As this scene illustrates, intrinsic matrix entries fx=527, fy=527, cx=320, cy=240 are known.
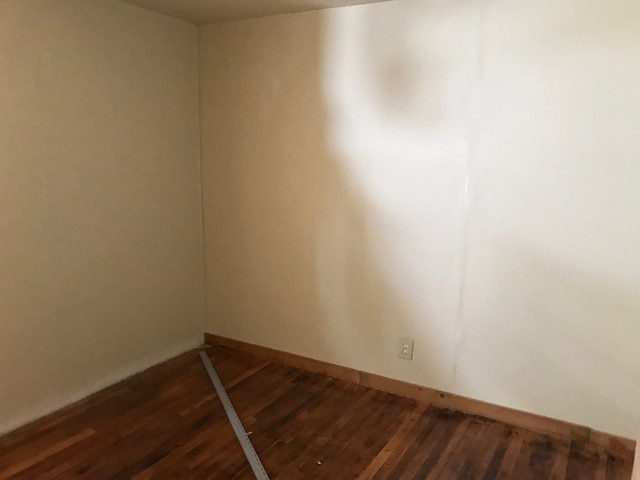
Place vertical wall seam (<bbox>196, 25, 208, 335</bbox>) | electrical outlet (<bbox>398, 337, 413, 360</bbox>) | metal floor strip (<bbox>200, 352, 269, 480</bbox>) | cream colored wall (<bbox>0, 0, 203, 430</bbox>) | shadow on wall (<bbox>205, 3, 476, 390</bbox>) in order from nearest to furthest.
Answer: metal floor strip (<bbox>200, 352, 269, 480</bbox>), cream colored wall (<bbox>0, 0, 203, 430</bbox>), shadow on wall (<bbox>205, 3, 476, 390</bbox>), electrical outlet (<bbox>398, 337, 413, 360</bbox>), vertical wall seam (<bbox>196, 25, 208, 335</bbox>)

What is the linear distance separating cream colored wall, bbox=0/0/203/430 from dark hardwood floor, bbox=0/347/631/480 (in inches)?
10.0

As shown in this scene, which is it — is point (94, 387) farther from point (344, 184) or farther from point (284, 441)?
point (344, 184)

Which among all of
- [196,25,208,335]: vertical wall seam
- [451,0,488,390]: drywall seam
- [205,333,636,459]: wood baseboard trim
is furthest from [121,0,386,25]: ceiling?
[205,333,636,459]: wood baseboard trim

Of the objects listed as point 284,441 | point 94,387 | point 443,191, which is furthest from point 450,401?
point 94,387

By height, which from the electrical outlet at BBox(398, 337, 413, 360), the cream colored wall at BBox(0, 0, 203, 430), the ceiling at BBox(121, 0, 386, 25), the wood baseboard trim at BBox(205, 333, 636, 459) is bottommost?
the wood baseboard trim at BBox(205, 333, 636, 459)

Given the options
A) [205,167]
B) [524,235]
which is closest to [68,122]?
[205,167]

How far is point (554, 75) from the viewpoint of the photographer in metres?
2.31

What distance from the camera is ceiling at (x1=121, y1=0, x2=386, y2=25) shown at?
107 inches

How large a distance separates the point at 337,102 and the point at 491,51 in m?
0.83

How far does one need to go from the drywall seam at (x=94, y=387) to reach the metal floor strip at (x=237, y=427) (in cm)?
23

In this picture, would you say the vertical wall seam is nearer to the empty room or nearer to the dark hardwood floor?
the empty room

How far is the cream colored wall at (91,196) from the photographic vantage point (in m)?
2.41

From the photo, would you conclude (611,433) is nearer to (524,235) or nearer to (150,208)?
(524,235)

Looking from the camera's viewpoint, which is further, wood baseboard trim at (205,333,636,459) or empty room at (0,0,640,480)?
wood baseboard trim at (205,333,636,459)
